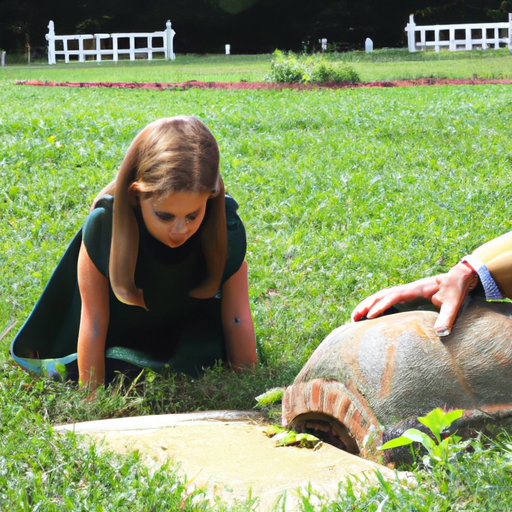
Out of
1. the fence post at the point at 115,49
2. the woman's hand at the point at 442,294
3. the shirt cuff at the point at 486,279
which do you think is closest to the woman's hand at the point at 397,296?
the woman's hand at the point at 442,294

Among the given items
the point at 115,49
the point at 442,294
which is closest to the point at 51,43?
the point at 115,49

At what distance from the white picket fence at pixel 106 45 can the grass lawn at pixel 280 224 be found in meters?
20.7

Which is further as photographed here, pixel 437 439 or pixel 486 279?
pixel 486 279

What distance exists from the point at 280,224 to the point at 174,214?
8.77 feet

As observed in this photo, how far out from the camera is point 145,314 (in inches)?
132

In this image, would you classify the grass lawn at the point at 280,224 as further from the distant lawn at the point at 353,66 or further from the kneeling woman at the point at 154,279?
the distant lawn at the point at 353,66

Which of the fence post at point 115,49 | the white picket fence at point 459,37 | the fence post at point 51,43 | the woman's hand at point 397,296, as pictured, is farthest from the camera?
the fence post at point 115,49

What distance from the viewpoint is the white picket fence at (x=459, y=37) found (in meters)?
28.5

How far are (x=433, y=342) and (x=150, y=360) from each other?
1.38 meters

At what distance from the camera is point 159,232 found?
2994mm

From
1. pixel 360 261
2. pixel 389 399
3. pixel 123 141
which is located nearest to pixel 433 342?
pixel 389 399

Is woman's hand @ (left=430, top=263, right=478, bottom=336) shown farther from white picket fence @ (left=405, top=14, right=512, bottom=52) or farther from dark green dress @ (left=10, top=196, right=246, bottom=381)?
white picket fence @ (left=405, top=14, right=512, bottom=52)

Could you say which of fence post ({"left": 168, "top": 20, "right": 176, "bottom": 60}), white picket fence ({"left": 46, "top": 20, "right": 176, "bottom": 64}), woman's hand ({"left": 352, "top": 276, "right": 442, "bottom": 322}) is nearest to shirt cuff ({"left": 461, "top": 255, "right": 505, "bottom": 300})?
woman's hand ({"left": 352, "top": 276, "right": 442, "bottom": 322})

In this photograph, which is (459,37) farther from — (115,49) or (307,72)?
(307,72)
